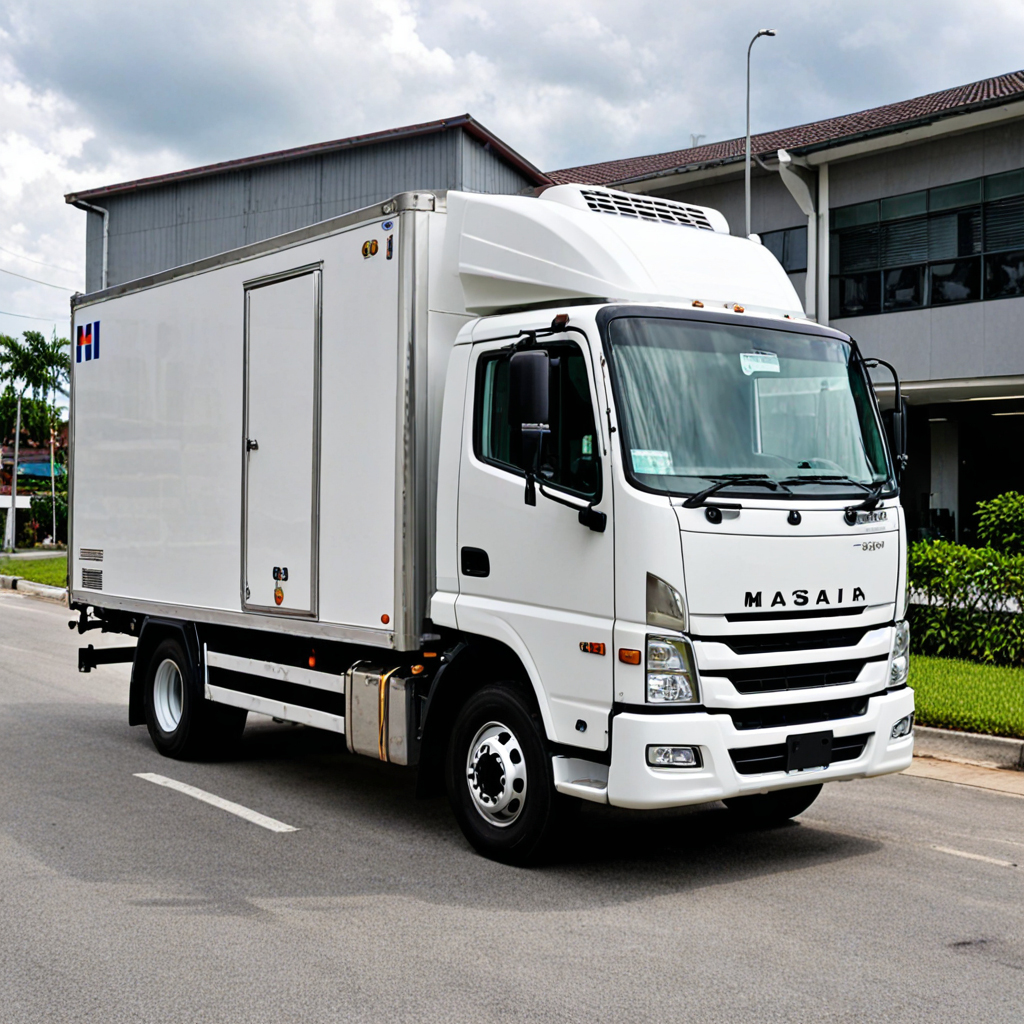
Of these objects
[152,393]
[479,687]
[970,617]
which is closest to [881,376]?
[970,617]

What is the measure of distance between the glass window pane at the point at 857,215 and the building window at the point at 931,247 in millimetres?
17

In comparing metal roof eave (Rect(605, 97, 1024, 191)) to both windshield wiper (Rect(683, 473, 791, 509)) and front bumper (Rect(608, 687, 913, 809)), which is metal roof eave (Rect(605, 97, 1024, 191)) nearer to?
windshield wiper (Rect(683, 473, 791, 509))

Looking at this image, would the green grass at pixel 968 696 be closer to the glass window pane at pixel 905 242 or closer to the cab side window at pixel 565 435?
the cab side window at pixel 565 435

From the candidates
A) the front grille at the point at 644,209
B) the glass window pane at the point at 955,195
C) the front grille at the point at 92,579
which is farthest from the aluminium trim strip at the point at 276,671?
the glass window pane at the point at 955,195

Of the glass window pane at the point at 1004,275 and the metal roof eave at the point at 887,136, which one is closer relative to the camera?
the metal roof eave at the point at 887,136

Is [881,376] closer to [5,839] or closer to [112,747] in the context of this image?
[112,747]

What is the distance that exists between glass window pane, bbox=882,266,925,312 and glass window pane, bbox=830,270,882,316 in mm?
134

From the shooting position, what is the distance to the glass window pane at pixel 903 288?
21.5m

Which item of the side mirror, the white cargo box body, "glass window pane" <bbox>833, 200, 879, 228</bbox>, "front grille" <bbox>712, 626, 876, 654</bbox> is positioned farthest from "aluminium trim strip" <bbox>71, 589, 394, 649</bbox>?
"glass window pane" <bbox>833, 200, 879, 228</bbox>

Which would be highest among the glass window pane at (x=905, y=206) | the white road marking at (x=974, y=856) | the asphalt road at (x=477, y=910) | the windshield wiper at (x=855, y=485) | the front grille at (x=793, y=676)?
the glass window pane at (x=905, y=206)

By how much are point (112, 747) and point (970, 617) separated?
8.41 m

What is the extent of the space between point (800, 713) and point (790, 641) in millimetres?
354

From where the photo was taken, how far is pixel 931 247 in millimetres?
21266

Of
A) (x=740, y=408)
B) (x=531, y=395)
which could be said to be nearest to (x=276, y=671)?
(x=531, y=395)
